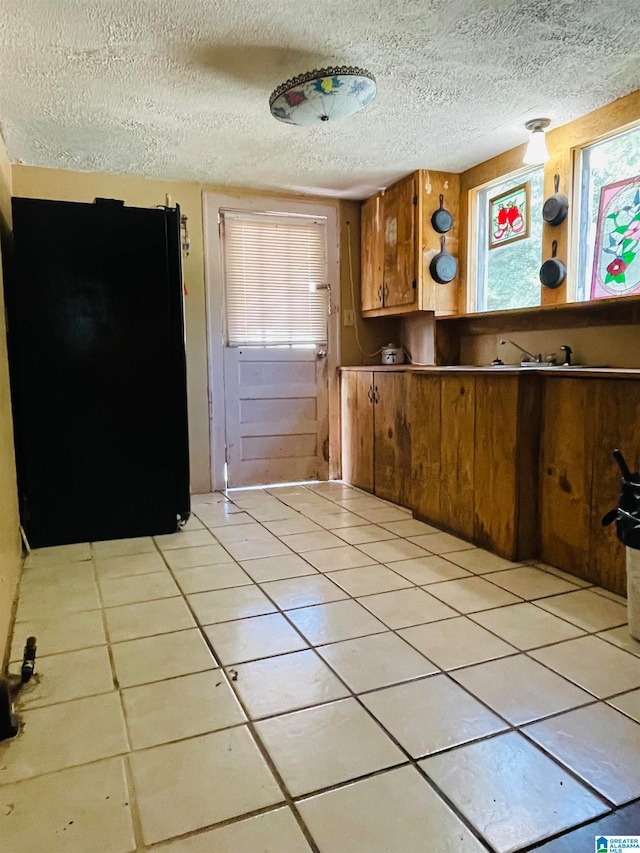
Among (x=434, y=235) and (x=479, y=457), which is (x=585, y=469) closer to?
(x=479, y=457)

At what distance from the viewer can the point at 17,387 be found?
2.72m

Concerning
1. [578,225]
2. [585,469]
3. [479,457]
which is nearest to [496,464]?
[479,457]

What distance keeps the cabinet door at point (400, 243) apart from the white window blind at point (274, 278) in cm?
54

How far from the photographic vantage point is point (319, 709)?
1.47 m

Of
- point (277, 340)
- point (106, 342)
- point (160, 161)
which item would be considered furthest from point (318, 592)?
point (160, 161)

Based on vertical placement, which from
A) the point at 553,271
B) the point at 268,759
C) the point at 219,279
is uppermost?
the point at 219,279

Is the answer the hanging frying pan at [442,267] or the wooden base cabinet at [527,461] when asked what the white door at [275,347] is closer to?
the hanging frying pan at [442,267]

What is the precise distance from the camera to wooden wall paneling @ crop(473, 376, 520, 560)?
2.51 m

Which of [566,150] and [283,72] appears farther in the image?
[566,150]

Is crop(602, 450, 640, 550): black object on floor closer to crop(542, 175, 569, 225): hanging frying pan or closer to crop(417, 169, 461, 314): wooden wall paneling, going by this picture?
crop(542, 175, 569, 225): hanging frying pan

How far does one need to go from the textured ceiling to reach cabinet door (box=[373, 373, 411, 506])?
1.41m

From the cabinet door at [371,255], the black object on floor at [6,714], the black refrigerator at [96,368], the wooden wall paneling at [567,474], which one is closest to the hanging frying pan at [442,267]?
the cabinet door at [371,255]

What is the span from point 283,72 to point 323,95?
20 cm

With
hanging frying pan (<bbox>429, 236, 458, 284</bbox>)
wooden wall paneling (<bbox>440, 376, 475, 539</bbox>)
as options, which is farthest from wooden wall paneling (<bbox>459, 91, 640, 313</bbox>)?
wooden wall paneling (<bbox>440, 376, 475, 539</bbox>)
